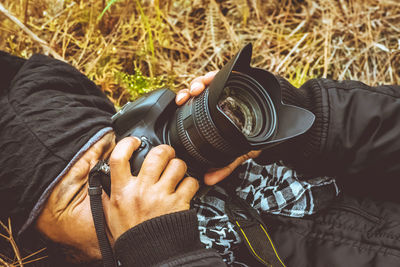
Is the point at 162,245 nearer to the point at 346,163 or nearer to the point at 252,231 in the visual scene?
the point at 252,231

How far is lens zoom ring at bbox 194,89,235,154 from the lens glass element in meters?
0.09

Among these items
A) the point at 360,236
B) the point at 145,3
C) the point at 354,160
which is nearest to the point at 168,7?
the point at 145,3

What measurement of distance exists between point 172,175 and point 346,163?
0.59 meters

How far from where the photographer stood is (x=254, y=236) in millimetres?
948

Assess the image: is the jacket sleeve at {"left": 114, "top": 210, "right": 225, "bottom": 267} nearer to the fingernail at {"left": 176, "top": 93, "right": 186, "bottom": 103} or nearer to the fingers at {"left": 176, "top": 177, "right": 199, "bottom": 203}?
the fingers at {"left": 176, "top": 177, "right": 199, "bottom": 203}

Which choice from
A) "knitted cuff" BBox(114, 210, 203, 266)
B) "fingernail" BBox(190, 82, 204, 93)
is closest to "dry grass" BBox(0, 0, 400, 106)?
"fingernail" BBox(190, 82, 204, 93)

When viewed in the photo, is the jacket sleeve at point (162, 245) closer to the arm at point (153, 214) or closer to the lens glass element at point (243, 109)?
the arm at point (153, 214)

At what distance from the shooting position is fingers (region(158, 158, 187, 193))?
87 centimetres

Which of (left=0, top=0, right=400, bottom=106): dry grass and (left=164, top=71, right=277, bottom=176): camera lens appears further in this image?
(left=0, top=0, right=400, bottom=106): dry grass

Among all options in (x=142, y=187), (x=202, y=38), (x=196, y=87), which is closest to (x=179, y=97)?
(x=196, y=87)

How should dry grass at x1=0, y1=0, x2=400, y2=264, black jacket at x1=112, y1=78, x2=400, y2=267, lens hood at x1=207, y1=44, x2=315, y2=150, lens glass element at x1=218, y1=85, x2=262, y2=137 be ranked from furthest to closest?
dry grass at x1=0, y1=0, x2=400, y2=264
black jacket at x1=112, y1=78, x2=400, y2=267
lens glass element at x1=218, y1=85, x2=262, y2=137
lens hood at x1=207, y1=44, x2=315, y2=150

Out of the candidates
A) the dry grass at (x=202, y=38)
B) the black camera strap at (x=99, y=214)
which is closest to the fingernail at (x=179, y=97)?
the black camera strap at (x=99, y=214)

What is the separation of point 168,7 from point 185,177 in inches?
41.1

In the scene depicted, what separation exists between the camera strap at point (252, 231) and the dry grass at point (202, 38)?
2.27 feet
